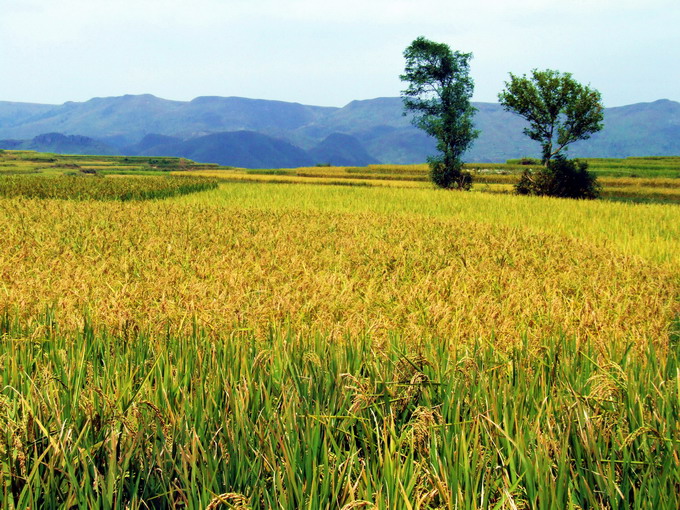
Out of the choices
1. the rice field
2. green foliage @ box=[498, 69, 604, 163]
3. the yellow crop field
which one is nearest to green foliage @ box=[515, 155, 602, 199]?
green foliage @ box=[498, 69, 604, 163]

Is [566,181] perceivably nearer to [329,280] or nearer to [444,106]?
[444,106]

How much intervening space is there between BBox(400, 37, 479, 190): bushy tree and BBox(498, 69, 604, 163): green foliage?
151 inches

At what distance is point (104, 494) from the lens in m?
1.60

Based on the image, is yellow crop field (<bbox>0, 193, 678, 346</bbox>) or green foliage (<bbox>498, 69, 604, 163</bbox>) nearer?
yellow crop field (<bbox>0, 193, 678, 346</bbox>)

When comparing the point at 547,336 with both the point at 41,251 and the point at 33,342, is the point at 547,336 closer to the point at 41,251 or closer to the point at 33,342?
the point at 33,342

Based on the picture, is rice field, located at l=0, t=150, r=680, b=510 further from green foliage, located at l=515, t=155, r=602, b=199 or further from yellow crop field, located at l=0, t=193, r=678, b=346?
green foliage, located at l=515, t=155, r=602, b=199

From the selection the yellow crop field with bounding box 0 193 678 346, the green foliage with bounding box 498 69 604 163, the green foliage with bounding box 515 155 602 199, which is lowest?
the yellow crop field with bounding box 0 193 678 346

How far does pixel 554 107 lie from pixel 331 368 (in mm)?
36749

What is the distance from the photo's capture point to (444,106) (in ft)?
131

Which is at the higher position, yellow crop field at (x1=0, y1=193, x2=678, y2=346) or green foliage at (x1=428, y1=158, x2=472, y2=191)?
green foliage at (x1=428, y1=158, x2=472, y2=191)

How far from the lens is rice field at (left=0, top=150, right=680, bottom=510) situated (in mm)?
1798

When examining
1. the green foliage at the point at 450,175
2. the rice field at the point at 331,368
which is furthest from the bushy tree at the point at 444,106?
the rice field at the point at 331,368

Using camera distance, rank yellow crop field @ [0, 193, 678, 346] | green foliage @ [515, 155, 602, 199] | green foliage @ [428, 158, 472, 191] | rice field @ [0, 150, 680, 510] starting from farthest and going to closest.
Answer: green foliage @ [428, 158, 472, 191] → green foliage @ [515, 155, 602, 199] → yellow crop field @ [0, 193, 678, 346] → rice field @ [0, 150, 680, 510]

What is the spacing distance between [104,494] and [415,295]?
162 inches
